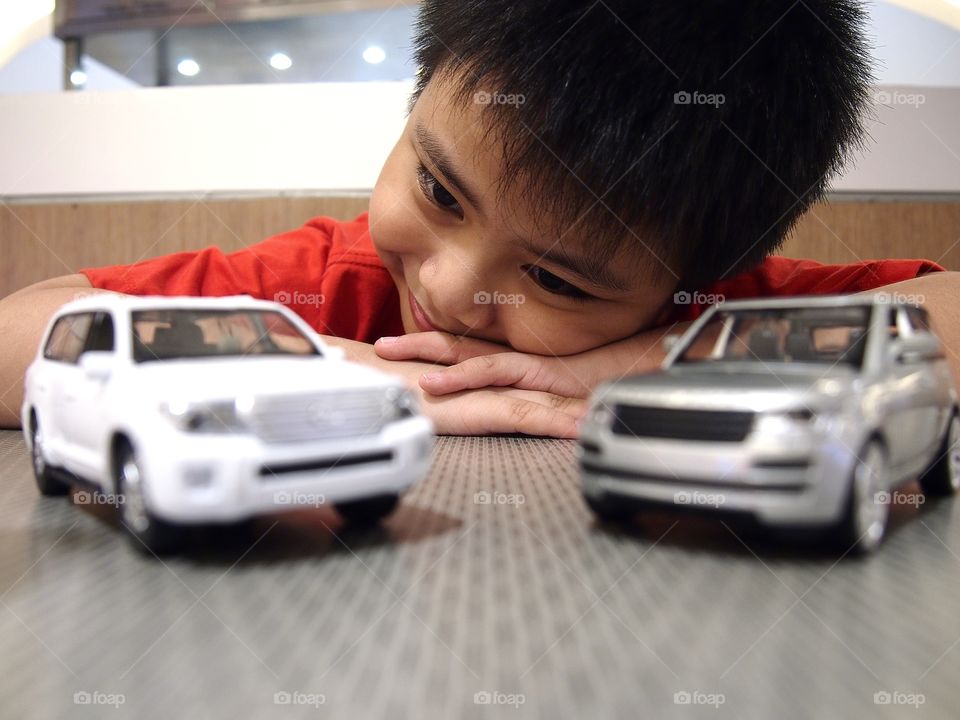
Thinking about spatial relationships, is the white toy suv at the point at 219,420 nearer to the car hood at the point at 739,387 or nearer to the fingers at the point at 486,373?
the car hood at the point at 739,387

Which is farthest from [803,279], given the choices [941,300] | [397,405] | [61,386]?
[61,386]

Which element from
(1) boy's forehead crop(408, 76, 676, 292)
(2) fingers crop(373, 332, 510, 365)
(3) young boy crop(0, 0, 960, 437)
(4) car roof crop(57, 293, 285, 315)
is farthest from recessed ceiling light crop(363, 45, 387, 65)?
(4) car roof crop(57, 293, 285, 315)

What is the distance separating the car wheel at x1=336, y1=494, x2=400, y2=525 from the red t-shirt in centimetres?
20

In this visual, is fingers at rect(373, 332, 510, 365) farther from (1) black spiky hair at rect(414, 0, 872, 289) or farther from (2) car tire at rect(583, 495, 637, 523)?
(2) car tire at rect(583, 495, 637, 523)

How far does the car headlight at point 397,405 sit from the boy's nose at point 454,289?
0.67 ft

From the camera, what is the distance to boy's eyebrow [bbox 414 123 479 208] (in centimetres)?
44

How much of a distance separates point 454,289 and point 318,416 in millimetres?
231

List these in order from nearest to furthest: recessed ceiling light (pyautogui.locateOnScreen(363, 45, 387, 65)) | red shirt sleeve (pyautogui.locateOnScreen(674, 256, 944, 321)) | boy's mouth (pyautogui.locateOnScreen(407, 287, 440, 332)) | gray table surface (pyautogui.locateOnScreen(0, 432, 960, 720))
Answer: gray table surface (pyautogui.locateOnScreen(0, 432, 960, 720)) < red shirt sleeve (pyautogui.locateOnScreen(674, 256, 944, 321)) < boy's mouth (pyautogui.locateOnScreen(407, 287, 440, 332)) < recessed ceiling light (pyautogui.locateOnScreen(363, 45, 387, 65))

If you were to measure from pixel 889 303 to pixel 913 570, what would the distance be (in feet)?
0.34

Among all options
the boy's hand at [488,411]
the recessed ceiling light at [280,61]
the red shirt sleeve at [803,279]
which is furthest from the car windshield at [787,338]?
the recessed ceiling light at [280,61]

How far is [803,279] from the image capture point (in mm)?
408

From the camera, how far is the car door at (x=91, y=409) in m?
0.23

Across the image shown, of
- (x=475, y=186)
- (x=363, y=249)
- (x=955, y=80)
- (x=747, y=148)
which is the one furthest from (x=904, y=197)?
(x=363, y=249)

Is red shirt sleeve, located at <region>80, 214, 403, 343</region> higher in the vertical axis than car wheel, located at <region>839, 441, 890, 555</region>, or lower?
lower
